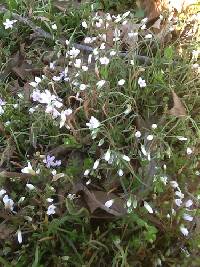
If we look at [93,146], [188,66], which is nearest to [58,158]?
[93,146]

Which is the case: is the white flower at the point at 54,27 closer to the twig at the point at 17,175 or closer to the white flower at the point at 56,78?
the white flower at the point at 56,78

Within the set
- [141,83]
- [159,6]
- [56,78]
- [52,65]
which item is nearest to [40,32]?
[52,65]

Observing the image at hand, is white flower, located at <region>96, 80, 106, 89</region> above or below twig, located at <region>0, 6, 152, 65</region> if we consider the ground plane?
above

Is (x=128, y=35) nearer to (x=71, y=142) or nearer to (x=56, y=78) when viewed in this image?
(x=56, y=78)

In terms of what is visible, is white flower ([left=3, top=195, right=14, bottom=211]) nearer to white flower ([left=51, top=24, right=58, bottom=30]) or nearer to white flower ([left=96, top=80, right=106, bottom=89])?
white flower ([left=96, top=80, right=106, bottom=89])

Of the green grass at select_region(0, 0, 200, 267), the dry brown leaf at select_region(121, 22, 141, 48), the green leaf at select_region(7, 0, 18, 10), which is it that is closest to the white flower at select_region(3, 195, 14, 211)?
the green grass at select_region(0, 0, 200, 267)

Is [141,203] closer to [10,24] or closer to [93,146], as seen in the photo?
[93,146]

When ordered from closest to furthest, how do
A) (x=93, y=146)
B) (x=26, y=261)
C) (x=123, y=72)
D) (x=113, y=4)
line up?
(x=26, y=261)
(x=93, y=146)
(x=123, y=72)
(x=113, y=4)
